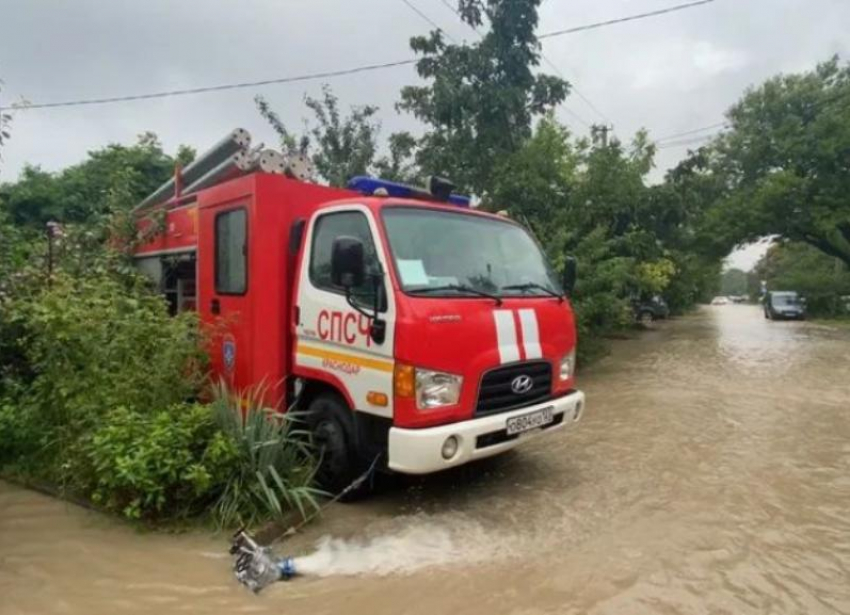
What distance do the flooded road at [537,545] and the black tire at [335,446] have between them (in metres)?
0.20

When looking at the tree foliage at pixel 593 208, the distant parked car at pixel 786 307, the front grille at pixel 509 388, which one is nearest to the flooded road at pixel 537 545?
the front grille at pixel 509 388

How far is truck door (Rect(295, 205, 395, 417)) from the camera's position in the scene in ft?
13.7

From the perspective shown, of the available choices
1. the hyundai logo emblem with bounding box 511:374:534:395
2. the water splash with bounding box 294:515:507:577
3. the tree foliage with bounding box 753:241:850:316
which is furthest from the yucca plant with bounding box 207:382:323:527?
the tree foliage with bounding box 753:241:850:316

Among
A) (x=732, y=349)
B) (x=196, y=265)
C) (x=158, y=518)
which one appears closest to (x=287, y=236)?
(x=196, y=265)

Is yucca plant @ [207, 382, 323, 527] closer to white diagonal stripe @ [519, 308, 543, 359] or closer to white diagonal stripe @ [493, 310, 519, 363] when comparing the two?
white diagonal stripe @ [493, 310, 519, 363]

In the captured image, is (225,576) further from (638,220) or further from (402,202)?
(638,220)

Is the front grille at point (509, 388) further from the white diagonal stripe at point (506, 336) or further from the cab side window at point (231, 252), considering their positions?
the cab side window at point (231, 252)

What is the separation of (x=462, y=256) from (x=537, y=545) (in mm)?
2101

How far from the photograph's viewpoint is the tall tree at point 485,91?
16656 mm

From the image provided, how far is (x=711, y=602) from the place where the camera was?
3254 millimetres

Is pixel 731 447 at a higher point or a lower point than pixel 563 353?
lower

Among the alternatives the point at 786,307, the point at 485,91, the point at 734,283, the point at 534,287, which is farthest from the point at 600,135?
the point at 734,283

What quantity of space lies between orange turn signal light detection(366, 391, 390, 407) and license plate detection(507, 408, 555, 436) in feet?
2.94

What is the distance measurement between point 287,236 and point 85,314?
66.8 inches
